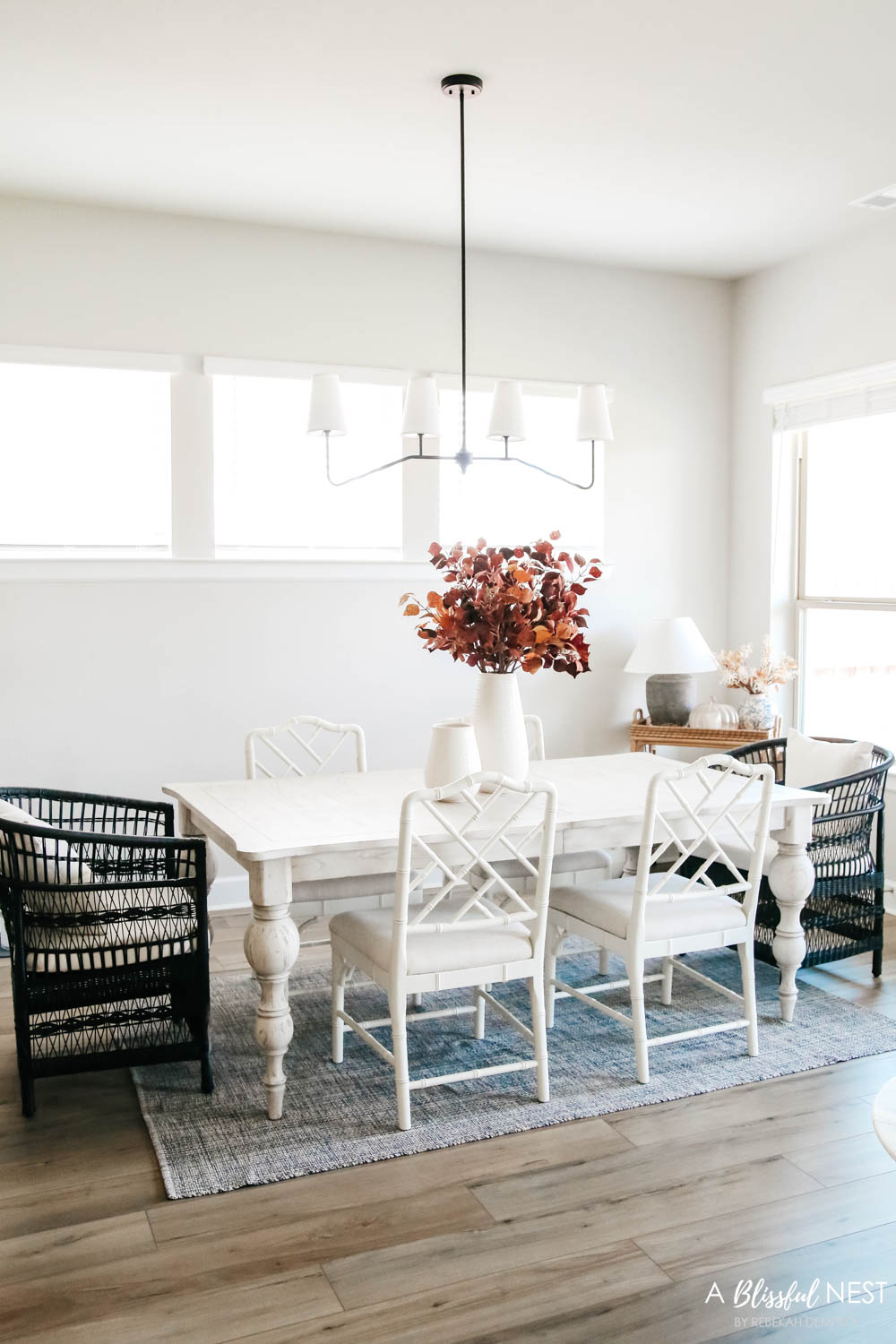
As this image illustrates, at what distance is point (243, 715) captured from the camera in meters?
4.76

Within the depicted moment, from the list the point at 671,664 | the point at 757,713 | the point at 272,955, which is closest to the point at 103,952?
the point at 272,955

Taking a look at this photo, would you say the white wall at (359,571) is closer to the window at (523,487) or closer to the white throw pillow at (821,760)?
the window at (523,487)

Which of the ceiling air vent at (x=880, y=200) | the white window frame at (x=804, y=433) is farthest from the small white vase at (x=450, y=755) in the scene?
the ceiling air vent at (x=880, y=200)

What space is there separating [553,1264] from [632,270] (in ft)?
14.6

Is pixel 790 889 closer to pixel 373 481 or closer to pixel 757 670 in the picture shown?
pixel 757 670

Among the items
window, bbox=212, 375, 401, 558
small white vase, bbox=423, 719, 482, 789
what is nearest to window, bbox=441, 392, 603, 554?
window, bbox=212, 375, 401, 558

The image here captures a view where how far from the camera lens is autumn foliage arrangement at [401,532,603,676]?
314 centimetres

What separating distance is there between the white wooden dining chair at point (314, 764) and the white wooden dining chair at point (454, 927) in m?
0.11

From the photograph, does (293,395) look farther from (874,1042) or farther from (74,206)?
(874,1042)

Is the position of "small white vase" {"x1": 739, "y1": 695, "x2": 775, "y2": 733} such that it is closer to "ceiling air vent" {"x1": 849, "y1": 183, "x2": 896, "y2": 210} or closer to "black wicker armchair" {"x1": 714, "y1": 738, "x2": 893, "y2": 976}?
"black wicker armchair" {"x1": 714, "y1": 738, "x2": 893, "y2": 976}

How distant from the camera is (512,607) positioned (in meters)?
3.15

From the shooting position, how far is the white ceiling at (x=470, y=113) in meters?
2.98

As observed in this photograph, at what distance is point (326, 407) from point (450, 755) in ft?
3.72

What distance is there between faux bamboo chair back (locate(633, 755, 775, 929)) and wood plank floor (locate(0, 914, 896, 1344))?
0.56 meters
